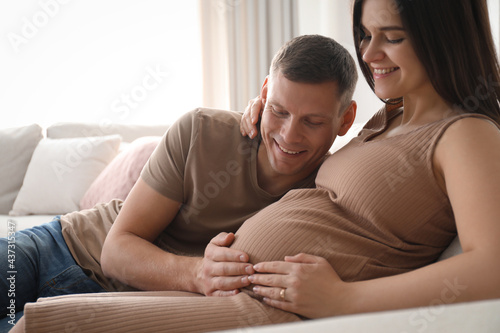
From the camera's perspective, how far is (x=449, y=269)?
782 millimetres

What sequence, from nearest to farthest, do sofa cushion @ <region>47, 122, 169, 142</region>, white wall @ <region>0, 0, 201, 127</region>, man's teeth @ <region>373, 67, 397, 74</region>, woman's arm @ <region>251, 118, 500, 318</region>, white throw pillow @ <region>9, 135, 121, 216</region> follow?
woman's arm @ <region>251, 118, 500, 318</region> → man's teeth @ <region>373, 67, 397, 74</region> → white throw pillow @ <region>9, 135, 121, 216</region> → sofa cushion @ <region>47, 122, 169, 142</region> → white wall @ <region>0, 0, 201, 127</region>

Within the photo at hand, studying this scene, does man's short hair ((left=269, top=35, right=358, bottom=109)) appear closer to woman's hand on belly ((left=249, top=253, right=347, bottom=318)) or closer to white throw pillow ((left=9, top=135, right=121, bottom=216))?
woman's hand on belly ((left=249, top=253, right=347, bottom=318))

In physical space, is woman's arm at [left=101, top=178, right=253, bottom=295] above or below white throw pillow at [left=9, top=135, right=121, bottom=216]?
above

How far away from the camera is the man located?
3.93 ft

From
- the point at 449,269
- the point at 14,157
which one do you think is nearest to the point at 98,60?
the point at 14,157

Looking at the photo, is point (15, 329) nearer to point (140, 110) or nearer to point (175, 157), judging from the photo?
point (175, 157)

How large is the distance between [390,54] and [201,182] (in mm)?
584

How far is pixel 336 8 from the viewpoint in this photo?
3.08 metres

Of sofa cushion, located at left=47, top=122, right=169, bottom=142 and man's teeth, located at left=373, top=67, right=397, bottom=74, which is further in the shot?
sofa cushion, located at left=47, top=122, right=169, bottom=142

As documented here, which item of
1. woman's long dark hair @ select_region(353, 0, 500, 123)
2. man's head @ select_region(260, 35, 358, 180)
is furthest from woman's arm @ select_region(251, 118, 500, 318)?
man's head @ select_region(260, 35, 358, 180)

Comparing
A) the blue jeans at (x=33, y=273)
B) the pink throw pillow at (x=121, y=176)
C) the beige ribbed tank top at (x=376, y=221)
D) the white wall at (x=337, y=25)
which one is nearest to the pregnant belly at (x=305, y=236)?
the beige ribbed tank top at (x=376, y=221)

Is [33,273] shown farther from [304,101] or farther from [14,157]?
[14,157]

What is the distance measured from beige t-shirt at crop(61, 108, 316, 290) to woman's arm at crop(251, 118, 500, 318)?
0.38 metres

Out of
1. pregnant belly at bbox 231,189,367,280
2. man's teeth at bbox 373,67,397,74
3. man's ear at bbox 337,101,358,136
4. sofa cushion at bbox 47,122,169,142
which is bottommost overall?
sofa cushion at bbox 47,122,169,142
